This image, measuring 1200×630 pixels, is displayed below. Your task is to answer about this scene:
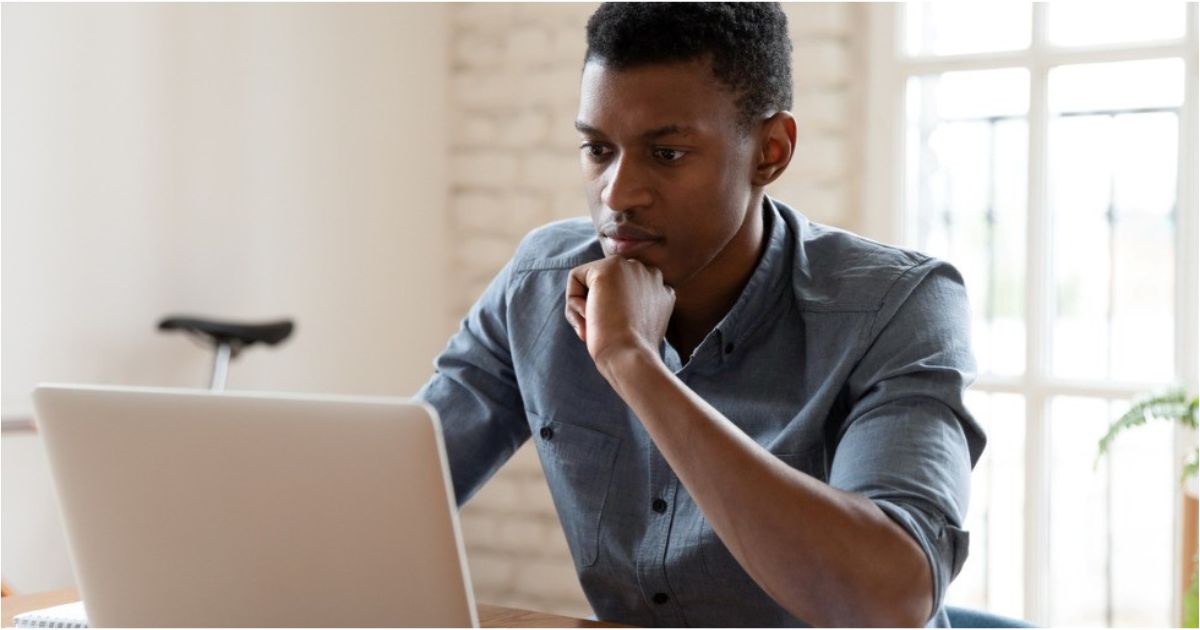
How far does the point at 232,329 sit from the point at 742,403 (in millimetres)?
1664

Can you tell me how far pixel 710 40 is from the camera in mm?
1466

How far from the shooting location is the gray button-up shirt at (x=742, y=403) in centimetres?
132

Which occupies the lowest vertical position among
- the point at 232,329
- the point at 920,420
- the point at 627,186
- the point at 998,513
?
the point at 998,513

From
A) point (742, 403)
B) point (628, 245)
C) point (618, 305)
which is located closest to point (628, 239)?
point (628, 245)

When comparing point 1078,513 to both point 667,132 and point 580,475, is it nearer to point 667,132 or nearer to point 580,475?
point 580,475

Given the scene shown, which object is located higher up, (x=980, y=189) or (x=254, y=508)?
(x=980, y=189)

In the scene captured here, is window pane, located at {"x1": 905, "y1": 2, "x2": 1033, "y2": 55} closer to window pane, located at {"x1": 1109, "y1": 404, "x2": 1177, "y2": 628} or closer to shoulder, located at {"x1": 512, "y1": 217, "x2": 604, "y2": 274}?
window pane, located at {"x1": 1109, "y1": 404, "x2": 1177, "y2": 628}

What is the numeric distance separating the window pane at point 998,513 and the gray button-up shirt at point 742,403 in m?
1.71

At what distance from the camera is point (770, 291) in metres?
1.57

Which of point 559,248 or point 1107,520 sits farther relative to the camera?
point 1107,520

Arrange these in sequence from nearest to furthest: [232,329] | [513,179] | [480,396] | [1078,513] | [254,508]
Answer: [254,508]
[480,396]
[232,329]
[1078,513]
[513,179]

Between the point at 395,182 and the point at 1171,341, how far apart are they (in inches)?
77.7

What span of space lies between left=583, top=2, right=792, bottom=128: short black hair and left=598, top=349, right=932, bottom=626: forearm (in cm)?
41

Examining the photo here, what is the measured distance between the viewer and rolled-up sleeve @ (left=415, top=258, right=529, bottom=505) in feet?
5.55
